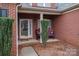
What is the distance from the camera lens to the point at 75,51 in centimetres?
294

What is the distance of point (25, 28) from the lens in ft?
9.68

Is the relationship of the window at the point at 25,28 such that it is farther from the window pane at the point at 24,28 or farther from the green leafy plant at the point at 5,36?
the green leafy plant at the point at 5,36

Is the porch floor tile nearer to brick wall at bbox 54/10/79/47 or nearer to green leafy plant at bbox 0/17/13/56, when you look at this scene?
brick wall at bbox 54/10/79/47

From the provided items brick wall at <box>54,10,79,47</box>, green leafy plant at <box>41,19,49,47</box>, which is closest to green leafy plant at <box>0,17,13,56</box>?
green leafy plant at <box>41,19,49,47</box>

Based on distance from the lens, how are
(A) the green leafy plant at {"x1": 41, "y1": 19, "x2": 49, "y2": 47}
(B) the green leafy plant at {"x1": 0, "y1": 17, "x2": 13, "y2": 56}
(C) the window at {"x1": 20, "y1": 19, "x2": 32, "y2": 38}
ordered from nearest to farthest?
(B) the green leafy plant at {"x1": 0, "y1": 17, "x2": 13, "y2": 56}
(C) the window at {"x1": 20, "y1": 19, "x2": 32, "y2": 38}
(A) the green leafy plant at {"x1": 41, "y1": 19, "x2": 49, "y2": 47}

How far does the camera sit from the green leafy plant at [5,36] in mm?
2730

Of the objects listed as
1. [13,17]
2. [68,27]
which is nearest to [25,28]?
[13,17]

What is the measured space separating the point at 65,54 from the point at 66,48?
0.39ft

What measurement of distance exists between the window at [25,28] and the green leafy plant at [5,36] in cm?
20

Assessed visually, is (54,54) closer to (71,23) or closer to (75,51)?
(75,51)

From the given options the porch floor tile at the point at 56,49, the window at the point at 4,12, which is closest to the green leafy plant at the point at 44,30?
the porch floor tile at the point at 56,49

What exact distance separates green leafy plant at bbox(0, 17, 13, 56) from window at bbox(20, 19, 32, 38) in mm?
204

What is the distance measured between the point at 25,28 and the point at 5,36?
0.41 m

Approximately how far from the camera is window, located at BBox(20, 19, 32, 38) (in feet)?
9.30
